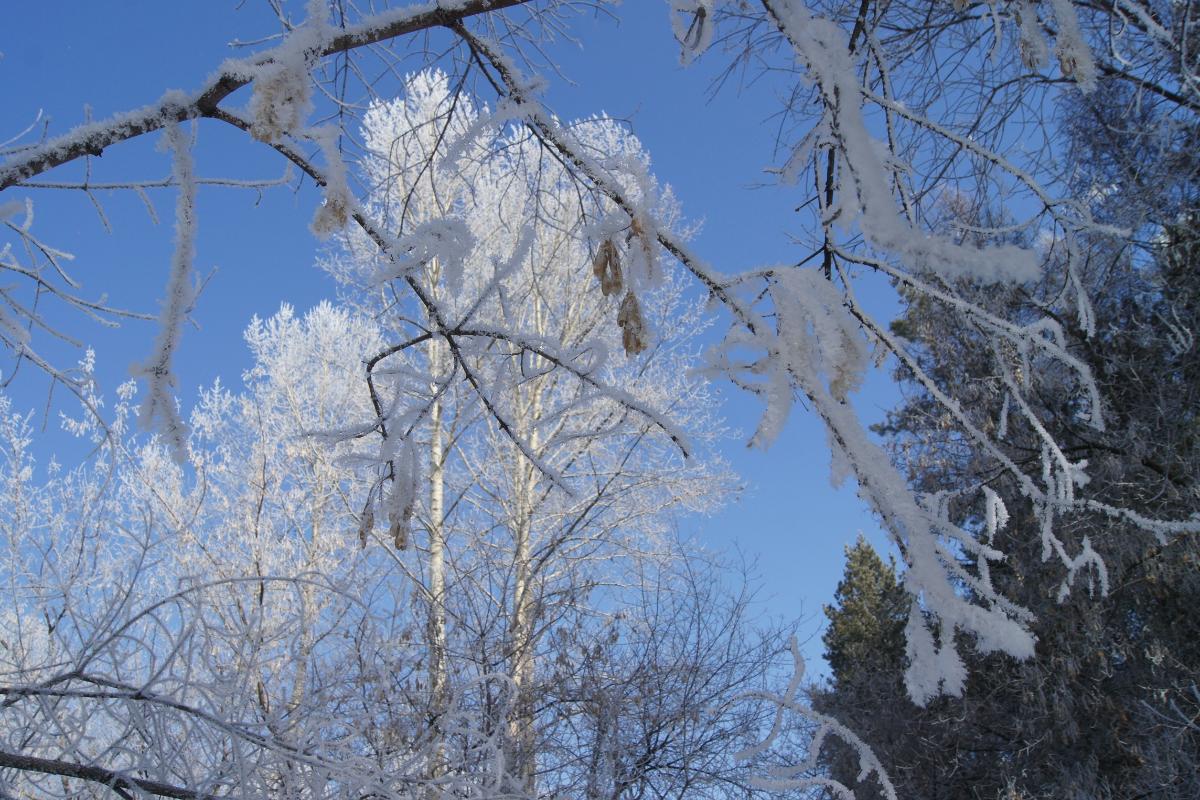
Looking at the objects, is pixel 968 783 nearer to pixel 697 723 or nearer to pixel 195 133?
pixel 697 723

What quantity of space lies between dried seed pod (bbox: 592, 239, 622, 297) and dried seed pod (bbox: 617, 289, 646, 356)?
2 centimetres

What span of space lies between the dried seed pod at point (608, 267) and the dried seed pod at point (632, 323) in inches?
0.8

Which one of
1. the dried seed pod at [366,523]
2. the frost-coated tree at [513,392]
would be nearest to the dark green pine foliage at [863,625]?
the frost-coated tree at [513,392]

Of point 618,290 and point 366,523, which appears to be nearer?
point 618,290

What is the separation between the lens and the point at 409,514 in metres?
1.05

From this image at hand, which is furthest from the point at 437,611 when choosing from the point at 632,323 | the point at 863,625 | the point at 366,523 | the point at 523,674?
the point at 863,625

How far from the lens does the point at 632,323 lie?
81 cm

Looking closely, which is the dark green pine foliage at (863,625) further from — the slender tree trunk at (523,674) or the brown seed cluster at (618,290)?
the brown seed cluster at (618,290)

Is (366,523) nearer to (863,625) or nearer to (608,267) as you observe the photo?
(608,267)

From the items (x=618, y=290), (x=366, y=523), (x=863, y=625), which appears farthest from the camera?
(x=863, y=625)

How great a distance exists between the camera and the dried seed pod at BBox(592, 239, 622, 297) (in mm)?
788

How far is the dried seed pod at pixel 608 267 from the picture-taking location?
788 millimetres

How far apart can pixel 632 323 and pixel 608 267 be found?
66mm

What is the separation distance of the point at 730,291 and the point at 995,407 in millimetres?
9069
